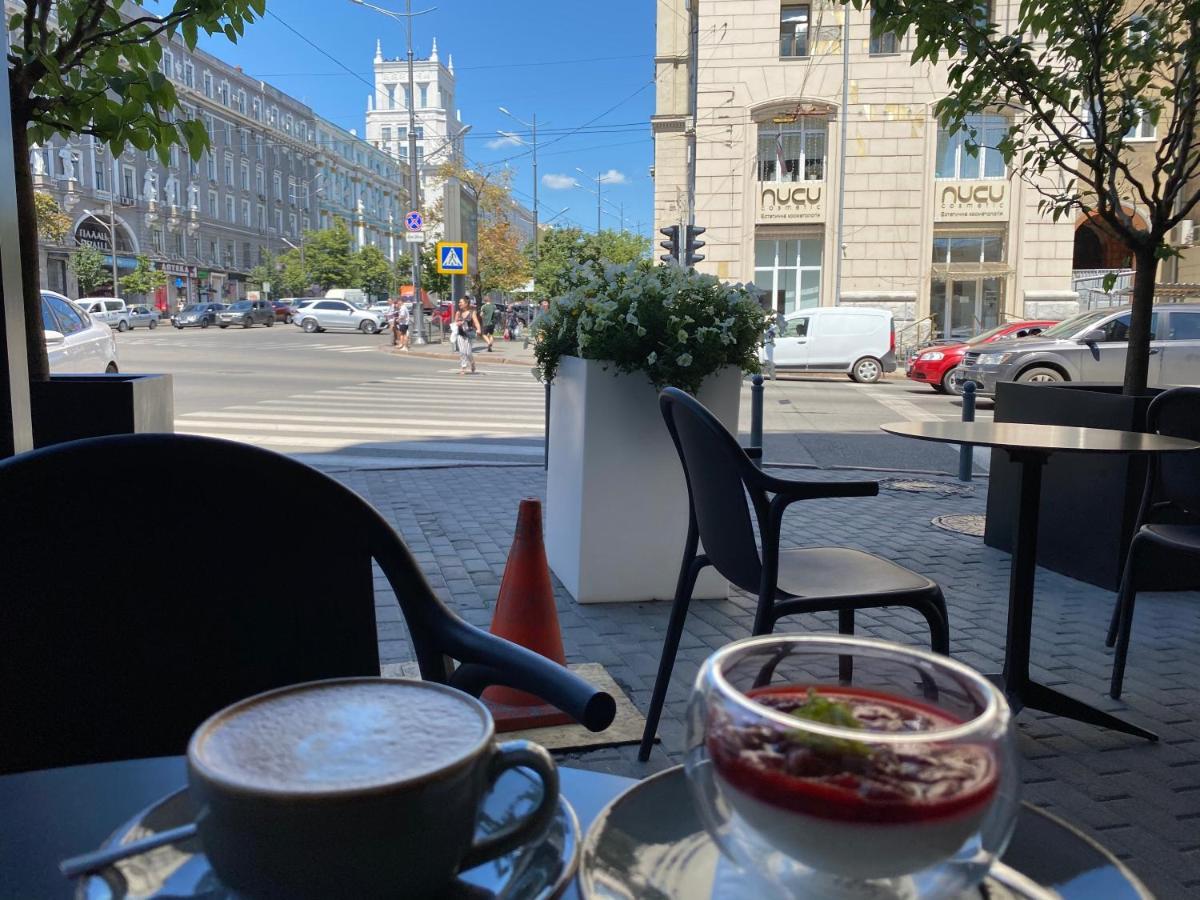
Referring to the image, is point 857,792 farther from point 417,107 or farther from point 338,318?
point 417,107

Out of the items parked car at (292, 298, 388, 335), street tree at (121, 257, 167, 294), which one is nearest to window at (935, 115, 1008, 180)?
parked car at (292, 298, 388, 335)

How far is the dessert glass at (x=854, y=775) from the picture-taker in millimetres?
560

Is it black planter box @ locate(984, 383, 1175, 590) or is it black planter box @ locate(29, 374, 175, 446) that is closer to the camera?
black planter box @ locate(29, 374, 175, 446)

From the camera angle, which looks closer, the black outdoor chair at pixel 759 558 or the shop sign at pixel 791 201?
the black outdoor chair at pixel 759 558

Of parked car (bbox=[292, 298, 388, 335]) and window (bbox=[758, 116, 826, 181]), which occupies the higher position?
→ window (bbox=[758, 116, 826, 181])

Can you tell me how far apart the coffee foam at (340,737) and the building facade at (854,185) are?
29.3 metres

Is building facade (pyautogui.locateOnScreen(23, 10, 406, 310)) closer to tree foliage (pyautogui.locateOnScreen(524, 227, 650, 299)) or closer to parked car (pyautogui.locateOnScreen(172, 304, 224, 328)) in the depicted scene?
parked car (pyautogui.locateOnScreen(172, 304, 224, 328))

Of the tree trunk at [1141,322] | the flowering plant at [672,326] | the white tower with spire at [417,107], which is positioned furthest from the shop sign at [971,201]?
the white tower with spire at [417,107]

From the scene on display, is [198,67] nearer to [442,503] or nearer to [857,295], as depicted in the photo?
[857,295]

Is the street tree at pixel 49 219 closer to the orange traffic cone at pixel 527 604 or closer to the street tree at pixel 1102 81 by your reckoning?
the street tree at pixel 1102 81

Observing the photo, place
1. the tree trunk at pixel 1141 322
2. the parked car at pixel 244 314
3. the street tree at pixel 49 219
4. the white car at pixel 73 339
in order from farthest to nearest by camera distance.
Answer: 1. the parked car at pixel 244 314
2. the street tree at pixel 49 219
3. the white car at pixel 73 339
4. the tree trunk at pixel 1141 322

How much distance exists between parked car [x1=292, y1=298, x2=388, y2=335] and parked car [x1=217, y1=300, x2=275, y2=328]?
521cm

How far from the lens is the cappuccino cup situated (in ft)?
1.92

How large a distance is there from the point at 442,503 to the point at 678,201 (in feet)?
113
